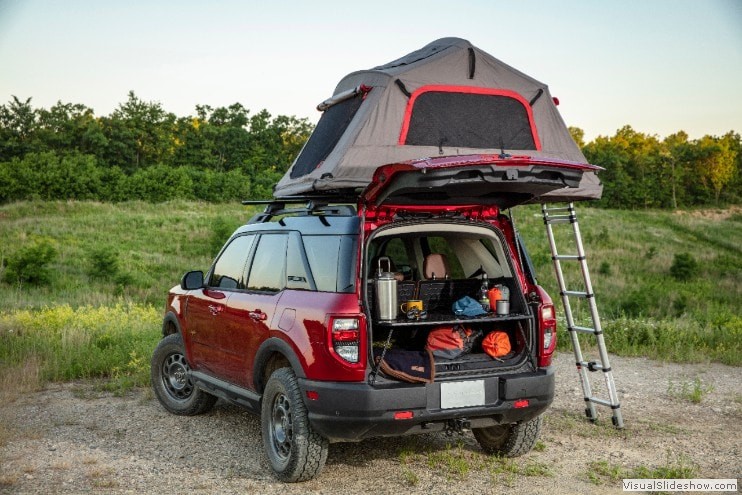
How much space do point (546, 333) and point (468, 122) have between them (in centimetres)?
321

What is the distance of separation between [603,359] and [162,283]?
2962 cm

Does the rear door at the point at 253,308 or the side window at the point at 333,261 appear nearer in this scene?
the side window at the point at 333,261

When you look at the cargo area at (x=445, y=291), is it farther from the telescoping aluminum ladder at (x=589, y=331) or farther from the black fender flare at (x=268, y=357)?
the telescoping aluminum ladder at (x=589, y=331)

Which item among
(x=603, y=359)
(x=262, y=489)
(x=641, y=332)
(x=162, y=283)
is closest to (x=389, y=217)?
(x=262, y=489)

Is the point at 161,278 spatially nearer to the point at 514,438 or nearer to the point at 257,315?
the point at 257,315

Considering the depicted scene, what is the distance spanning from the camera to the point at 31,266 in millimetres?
31344

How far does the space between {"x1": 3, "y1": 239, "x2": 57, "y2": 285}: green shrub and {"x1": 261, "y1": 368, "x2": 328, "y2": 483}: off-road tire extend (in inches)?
1094

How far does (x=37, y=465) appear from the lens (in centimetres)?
630

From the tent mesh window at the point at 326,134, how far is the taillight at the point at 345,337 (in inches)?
136

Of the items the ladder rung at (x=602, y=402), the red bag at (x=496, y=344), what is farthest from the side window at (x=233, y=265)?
the ladder rung at (x=602, y=402)

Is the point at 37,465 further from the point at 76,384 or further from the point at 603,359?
the point at 603,359

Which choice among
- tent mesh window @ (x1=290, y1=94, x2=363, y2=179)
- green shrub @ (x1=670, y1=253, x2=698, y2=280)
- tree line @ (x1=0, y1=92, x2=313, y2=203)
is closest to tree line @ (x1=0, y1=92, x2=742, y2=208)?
tree line @ (x1=0, y1=92, x2=313, y2=203)

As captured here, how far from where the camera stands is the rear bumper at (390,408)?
206 inches

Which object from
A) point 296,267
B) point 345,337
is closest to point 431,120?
point 296,267
